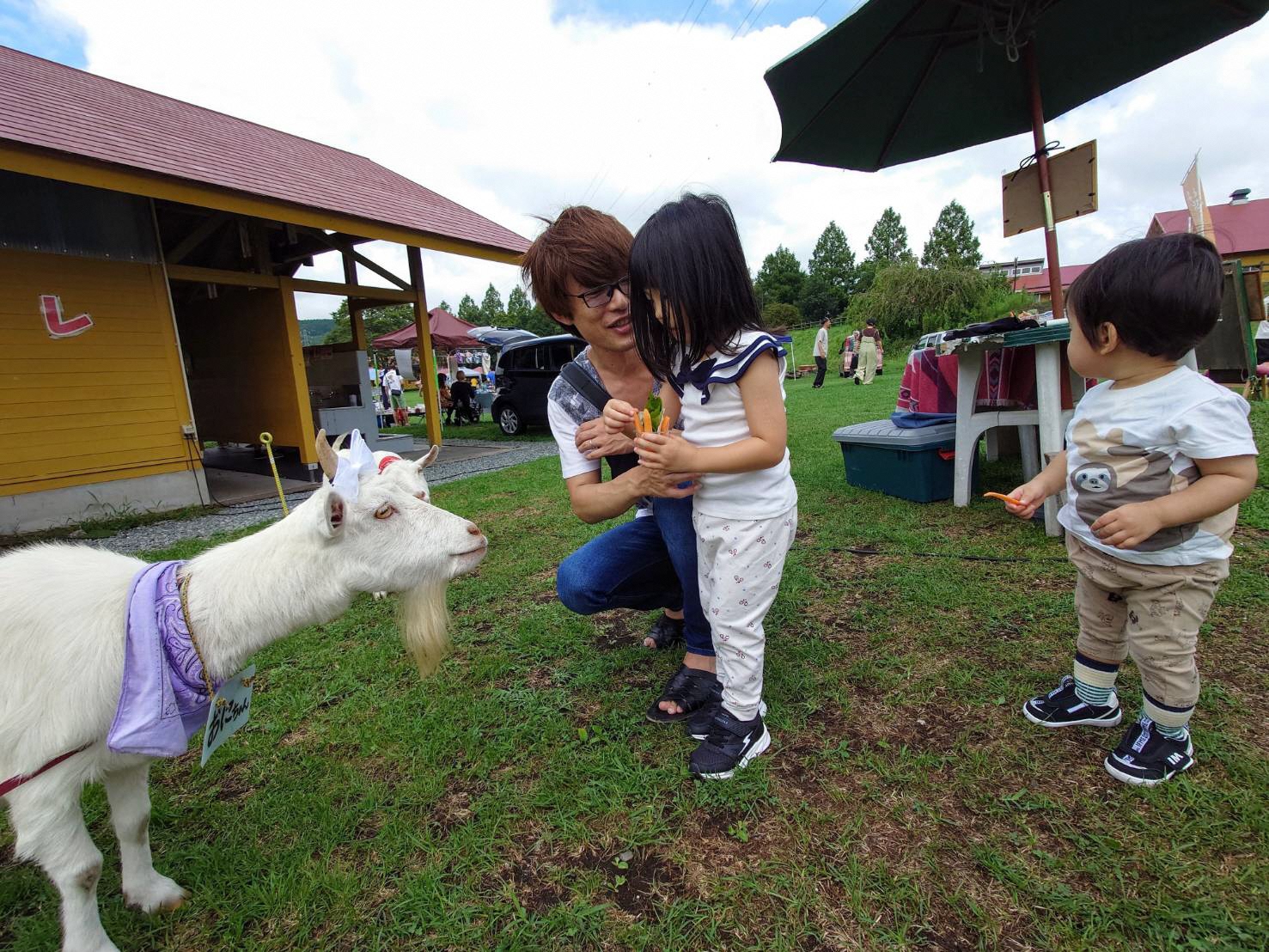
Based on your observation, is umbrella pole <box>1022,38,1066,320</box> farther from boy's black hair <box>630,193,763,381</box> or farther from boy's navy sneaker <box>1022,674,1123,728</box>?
boy's black hair <box>630,193,763,381</box>

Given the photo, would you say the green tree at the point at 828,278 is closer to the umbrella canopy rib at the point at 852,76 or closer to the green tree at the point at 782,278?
the green tree at the point at 782,278

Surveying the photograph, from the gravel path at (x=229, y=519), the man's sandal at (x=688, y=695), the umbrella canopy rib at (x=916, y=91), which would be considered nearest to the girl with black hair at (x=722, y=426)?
the man's sandal at (x=688, y=695)

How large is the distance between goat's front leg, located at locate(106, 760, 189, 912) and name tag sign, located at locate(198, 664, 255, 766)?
0.57ft

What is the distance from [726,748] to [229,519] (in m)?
5.81

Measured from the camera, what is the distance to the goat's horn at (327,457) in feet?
4.46

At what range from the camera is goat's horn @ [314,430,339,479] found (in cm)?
136

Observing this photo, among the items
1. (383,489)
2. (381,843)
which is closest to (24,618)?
(383,489)

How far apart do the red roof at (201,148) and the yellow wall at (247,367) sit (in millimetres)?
1603

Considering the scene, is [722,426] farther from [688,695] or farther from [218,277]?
[218,277]

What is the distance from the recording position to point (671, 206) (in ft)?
5.12

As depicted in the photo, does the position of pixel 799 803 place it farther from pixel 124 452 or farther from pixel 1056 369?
pixel 124 452

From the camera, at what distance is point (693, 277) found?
1475 mm

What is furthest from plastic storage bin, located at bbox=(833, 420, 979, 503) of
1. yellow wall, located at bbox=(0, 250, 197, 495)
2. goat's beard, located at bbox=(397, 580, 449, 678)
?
yellow wall, located at bbox=(0, 250, 197, 495)

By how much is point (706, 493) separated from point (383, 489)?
2.76 ft
